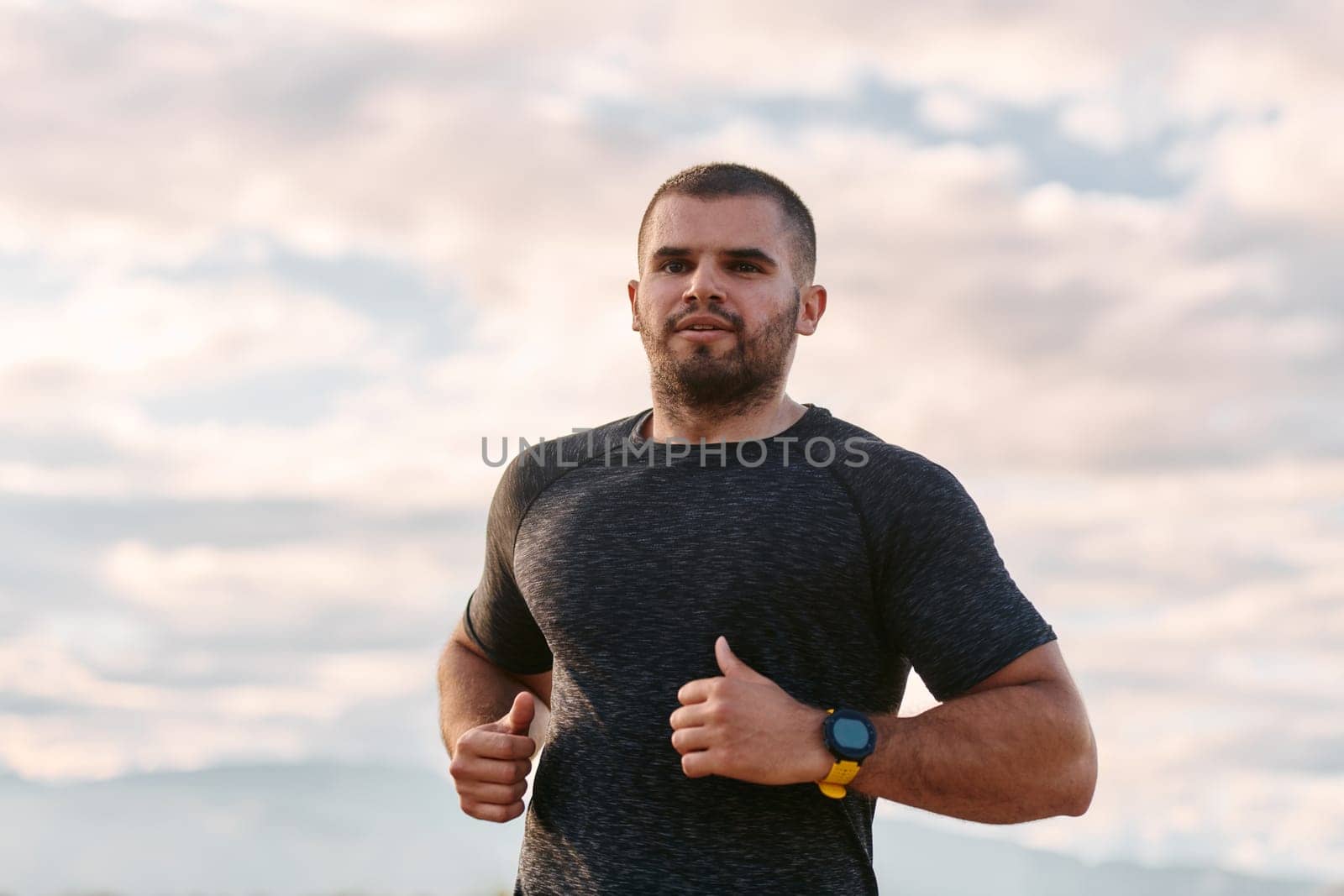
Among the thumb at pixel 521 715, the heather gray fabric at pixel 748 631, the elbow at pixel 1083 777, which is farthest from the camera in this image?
the thumb at pixel 521 715

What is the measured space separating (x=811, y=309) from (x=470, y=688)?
6.66ft

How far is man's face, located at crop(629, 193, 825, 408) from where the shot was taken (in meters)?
4.70

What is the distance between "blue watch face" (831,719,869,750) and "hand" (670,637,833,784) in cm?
5

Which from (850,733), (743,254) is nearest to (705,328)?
(743,254)

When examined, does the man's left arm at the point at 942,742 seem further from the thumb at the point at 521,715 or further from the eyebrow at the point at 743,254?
the eyebrow at the point at 743,254

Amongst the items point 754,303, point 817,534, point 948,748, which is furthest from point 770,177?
point 948,748

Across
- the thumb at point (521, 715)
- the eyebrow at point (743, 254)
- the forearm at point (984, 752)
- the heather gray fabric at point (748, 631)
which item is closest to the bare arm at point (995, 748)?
the forearm at point (984, 752)

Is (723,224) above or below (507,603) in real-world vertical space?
above

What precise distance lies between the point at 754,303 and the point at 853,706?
1450mm

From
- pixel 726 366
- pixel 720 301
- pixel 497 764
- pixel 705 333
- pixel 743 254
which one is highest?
pixel 743 254

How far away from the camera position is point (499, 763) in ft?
14.5

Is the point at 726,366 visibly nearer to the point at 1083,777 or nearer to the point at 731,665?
the point at 731,665

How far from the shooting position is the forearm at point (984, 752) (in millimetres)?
3941

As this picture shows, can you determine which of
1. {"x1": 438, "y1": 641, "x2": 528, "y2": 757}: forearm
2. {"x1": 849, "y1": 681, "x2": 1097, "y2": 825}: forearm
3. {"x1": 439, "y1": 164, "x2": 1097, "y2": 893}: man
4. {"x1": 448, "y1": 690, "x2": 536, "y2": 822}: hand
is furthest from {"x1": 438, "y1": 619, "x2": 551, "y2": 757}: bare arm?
A: {"x1": 849, "y1": 681, "x2": 1097, "y2": 825}: forearm
